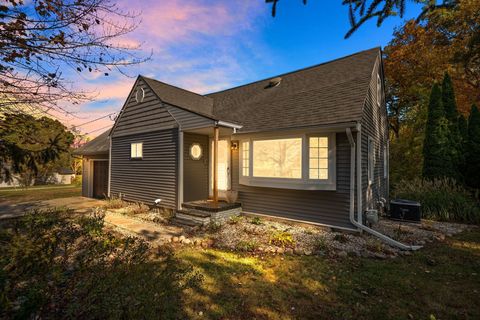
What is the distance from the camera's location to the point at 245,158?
27.0 feet

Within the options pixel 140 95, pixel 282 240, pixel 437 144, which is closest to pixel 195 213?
pixel 282 240

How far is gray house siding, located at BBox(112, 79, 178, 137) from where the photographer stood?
9352 millimetres

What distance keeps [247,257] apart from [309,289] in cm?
163

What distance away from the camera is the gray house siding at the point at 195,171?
28.4ft

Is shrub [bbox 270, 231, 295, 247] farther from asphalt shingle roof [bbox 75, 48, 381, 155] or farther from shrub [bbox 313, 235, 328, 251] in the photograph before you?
asphalt shingle roof [bbox 75, 48, 381, 155]

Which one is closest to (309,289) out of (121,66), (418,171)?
(121,66)

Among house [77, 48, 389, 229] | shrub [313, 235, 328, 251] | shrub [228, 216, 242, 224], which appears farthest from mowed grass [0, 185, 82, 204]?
shrub [313, 235, 328, 251]

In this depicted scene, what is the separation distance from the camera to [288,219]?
737cm

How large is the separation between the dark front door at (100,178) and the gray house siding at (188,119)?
7.23 metres

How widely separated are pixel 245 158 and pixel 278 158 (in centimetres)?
132

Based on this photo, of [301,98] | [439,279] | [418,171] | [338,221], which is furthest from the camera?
[418,171]

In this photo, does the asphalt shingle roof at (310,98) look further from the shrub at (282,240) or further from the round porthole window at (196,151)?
the shrub at (282,240)

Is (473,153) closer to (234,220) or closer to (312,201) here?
(312,201)

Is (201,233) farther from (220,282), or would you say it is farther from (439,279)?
(439,279)
